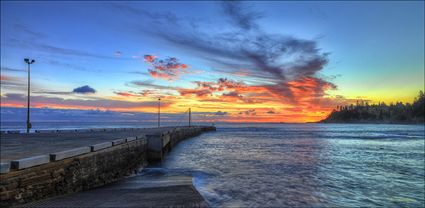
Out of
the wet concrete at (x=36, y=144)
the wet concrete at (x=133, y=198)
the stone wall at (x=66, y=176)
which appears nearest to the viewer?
the stone wall at (x=66, y=176)

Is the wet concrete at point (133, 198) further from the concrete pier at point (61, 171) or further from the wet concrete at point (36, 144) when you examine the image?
the wet concrete at point (36, 144)

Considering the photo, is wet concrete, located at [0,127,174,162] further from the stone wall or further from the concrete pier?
the stone wall

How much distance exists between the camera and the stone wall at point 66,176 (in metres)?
9.14

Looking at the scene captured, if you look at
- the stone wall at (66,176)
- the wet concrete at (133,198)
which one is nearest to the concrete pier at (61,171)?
the stone wall at (66,176)

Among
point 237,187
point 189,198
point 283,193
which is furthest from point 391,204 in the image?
point 189,198

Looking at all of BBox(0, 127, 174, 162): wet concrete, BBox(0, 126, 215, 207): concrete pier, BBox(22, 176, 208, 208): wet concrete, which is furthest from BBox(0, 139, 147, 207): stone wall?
BBox(0, 127, 174, 162): wet concrete

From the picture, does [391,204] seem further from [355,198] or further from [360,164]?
[360,164]

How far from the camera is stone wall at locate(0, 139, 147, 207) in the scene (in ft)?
30.0

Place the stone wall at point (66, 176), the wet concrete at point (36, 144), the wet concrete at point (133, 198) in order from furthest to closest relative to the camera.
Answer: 1. the wet concrete at point (36, 144)
2. the wet concrete at point (133, 198)
3. the stone wall at point (66, 176)

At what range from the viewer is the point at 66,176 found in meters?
11.9

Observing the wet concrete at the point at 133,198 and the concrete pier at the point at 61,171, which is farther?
the wet concrete at the point at 133,198

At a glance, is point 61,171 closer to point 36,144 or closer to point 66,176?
point 66,176

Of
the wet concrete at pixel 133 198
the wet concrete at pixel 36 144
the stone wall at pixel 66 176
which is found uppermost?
the wet concrete at pixel 36 144

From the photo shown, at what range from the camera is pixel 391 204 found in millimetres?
13656
